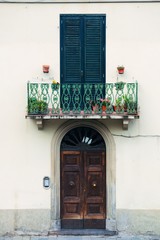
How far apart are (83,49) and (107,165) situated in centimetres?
360

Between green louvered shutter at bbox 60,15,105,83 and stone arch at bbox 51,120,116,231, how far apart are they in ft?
4.46

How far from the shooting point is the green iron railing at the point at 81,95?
11633mm

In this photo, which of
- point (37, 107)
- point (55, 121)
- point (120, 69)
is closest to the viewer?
point (37, 107)

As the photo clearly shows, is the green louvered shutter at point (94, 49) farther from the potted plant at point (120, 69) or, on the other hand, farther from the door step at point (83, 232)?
the door step at point (83, 232)

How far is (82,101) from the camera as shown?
38.8 feet

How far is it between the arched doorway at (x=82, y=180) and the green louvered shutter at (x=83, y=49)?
1.65m

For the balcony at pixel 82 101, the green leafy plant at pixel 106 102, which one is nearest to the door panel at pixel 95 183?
the balcony at pixel 82 101

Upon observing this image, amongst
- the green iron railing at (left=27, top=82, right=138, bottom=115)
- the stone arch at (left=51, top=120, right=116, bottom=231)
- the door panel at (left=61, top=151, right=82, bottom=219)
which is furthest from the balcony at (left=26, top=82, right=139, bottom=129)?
the door panel at (left=61, top=151, right=82, bottom=219)

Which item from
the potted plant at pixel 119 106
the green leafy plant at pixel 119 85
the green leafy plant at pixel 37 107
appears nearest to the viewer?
the green leafy plant at pixel 37 107

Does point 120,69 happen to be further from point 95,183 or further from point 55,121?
point 95,183

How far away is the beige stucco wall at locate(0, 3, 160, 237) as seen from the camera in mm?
11875

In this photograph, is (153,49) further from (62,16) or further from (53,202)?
(53,202)

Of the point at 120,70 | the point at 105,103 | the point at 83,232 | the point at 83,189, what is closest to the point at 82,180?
the point at 83,189

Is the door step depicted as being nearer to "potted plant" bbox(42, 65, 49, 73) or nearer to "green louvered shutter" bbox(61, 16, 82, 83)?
"green louvered shutter" bbox(61, 16, 82, 83)
